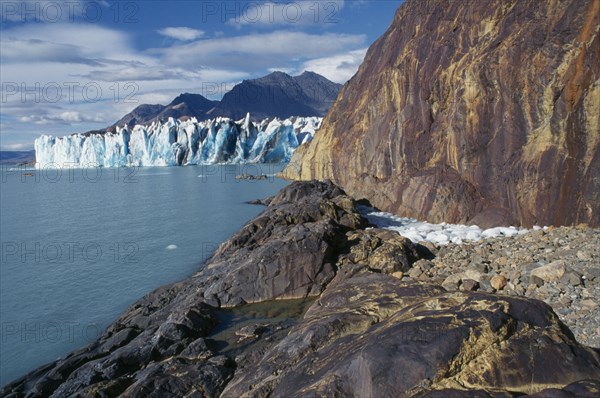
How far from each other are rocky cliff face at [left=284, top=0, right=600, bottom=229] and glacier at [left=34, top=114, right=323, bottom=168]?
6469cm

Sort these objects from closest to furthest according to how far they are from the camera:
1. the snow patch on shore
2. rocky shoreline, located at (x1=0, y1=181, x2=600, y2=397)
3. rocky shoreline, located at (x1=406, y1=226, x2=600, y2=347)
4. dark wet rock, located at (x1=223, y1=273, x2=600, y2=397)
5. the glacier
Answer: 1. dark wet rock, located at (x1=223, y1=273, x2=600, y2=397)
2. rocky shoreline, located at (x1=0, y1=181, x2=600, y2=397)
3. rocky shoreline, located at (x1=406, y1=226, x2=600, y2=347)
4. the snow patch on shore
5. the glacier

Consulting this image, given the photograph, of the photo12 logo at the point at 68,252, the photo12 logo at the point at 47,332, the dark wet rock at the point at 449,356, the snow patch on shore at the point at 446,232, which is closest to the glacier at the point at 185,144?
the photo12 logo at the point at 68,252

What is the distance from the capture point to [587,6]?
13.7m

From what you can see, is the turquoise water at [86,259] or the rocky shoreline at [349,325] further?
the turquoise water at [86,259]

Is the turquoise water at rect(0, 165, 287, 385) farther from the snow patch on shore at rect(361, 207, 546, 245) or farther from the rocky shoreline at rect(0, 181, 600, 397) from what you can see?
the snow patch on shore at rect(361, 207, 546, 245)

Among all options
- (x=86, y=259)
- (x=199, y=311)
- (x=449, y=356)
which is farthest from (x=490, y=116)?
(x=86, y=259)

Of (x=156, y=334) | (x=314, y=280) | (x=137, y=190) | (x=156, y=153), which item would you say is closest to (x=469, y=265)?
(x=314, y=280)

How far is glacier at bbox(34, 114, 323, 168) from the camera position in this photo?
309 ft

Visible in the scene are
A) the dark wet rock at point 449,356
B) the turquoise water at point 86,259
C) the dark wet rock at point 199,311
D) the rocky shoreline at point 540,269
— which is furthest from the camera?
the turquoise water at point 86,259

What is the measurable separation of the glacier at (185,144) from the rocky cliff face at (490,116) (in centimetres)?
6469

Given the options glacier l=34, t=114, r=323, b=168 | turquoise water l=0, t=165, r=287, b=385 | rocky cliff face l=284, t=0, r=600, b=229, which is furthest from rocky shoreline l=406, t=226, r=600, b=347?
glacier l=34, t=114, r=323, b=168

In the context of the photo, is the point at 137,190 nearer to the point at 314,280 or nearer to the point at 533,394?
the point at 314,280

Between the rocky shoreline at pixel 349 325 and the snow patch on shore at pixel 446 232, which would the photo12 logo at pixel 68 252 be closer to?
the rocky shoreline at pixel 349 325

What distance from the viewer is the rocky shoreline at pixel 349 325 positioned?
4.42 m
